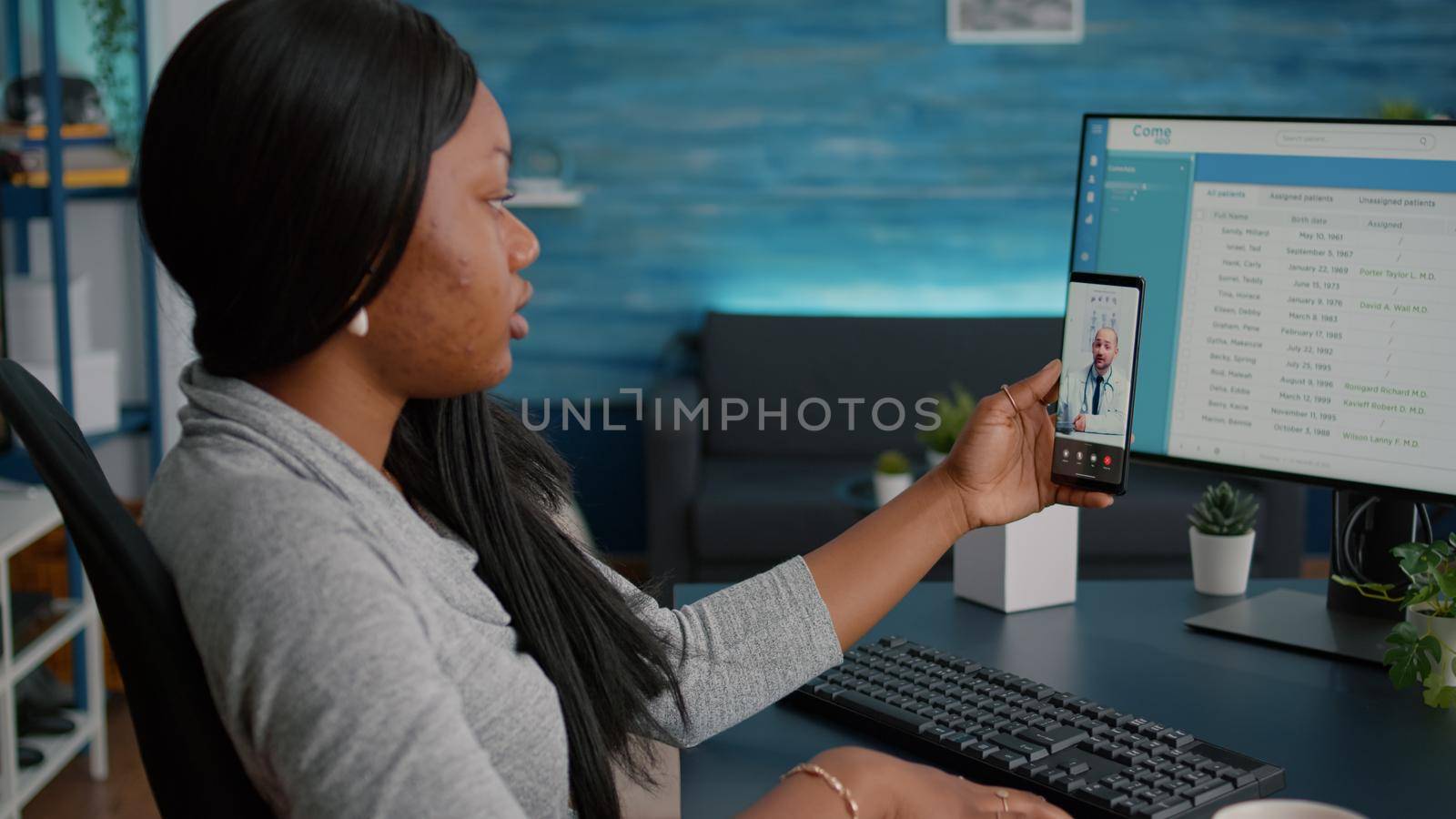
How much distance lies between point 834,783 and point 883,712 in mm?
224

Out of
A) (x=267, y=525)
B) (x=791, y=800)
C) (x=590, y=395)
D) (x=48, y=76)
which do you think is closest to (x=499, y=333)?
(x=267, y=525)

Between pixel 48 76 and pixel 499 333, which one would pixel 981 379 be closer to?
pixel 48 76

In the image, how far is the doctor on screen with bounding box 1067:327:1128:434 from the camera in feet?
3.58

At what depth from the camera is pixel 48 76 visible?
2.62 metres

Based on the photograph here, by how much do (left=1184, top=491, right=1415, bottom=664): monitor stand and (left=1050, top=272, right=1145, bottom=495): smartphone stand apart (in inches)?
10.6

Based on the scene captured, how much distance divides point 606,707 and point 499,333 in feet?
1.00

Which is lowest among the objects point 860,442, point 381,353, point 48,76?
point 860,442

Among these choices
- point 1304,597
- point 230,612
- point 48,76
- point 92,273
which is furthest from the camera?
point 92,273

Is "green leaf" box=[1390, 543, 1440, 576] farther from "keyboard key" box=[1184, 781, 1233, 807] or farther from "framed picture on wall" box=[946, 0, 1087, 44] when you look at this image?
"framed picture on wall" box=[946, 0, 1087, 44]

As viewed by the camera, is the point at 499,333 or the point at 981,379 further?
the point at 981,379

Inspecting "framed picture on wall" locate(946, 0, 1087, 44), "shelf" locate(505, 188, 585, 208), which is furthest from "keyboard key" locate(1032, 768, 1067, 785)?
"framed picture on wall" locate(946, 0, 1087, 44)

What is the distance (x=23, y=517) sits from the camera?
244 centimetres

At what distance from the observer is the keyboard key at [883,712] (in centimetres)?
102

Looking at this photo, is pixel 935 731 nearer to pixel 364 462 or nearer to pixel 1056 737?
pixel 1056 737
